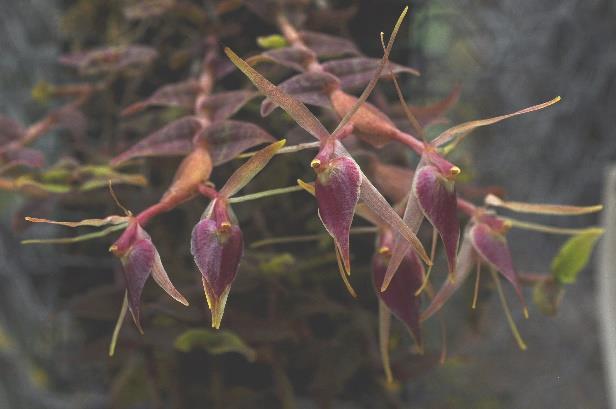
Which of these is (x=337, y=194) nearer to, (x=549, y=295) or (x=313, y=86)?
(x=313, y=86)

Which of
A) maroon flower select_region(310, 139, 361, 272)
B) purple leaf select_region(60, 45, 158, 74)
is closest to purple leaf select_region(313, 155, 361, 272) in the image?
maroon flower select_region(310, 139, 361, 272)

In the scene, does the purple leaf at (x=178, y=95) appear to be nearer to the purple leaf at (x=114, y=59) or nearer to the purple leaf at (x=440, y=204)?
the purple leaf at (x=114, y=59)

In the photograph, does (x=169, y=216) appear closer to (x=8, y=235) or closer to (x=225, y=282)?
(x=225, y=282)

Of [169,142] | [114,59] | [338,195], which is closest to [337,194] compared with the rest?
[338,195]

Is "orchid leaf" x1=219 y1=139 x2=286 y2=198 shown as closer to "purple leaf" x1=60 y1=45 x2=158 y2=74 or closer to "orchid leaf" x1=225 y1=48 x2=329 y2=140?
"orchid leaf" x1=225 y1=48 x2=329 y2=140

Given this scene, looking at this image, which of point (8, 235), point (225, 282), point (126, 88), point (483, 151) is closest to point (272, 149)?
point (225, 282)
